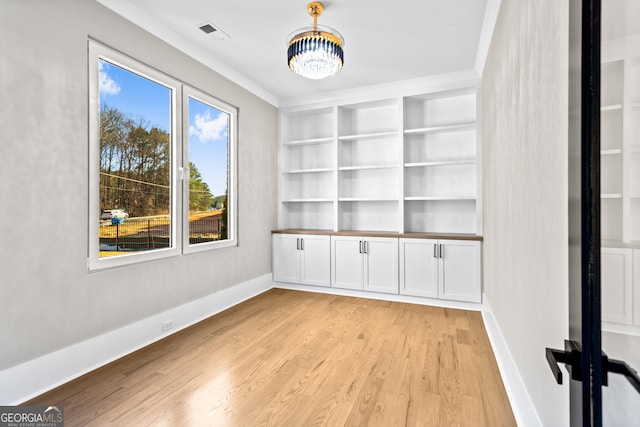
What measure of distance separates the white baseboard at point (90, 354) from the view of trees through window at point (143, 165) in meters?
0.66

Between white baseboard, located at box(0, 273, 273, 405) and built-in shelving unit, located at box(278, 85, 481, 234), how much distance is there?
6.73 ft

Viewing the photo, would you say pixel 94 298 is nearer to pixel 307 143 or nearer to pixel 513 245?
pixel 513 245

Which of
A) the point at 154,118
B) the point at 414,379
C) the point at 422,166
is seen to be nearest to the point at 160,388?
the point at 414,379

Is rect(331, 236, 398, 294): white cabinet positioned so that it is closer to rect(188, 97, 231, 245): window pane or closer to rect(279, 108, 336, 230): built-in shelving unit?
rect(279, 108, 336, 230): built-in shelving unit

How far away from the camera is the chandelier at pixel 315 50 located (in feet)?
7.96

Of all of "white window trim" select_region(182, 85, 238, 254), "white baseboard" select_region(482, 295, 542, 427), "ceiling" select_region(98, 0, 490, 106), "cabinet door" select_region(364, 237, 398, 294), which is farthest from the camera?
"cabinet door" select_region(364, 237, 398, 294)

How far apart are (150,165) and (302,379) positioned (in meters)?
2.27

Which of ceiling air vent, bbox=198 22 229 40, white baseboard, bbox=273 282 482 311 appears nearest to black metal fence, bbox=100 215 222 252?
white baseboard, bbox=273 282 482 311

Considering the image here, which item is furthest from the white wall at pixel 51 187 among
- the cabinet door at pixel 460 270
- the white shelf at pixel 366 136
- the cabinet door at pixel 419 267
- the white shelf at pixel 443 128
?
the cabinet door at pixel 460 270

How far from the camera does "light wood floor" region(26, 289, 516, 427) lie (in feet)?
5.70

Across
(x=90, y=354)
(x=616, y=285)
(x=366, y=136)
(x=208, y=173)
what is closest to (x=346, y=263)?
(x=366, y=136)

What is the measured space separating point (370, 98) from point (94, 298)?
12.4 feet

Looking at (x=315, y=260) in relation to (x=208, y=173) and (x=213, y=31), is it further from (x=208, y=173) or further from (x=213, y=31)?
(x=213, y=31)

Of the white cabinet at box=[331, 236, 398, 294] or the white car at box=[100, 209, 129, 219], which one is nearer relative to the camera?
the white car at box=[100, 209, 129, 219]
